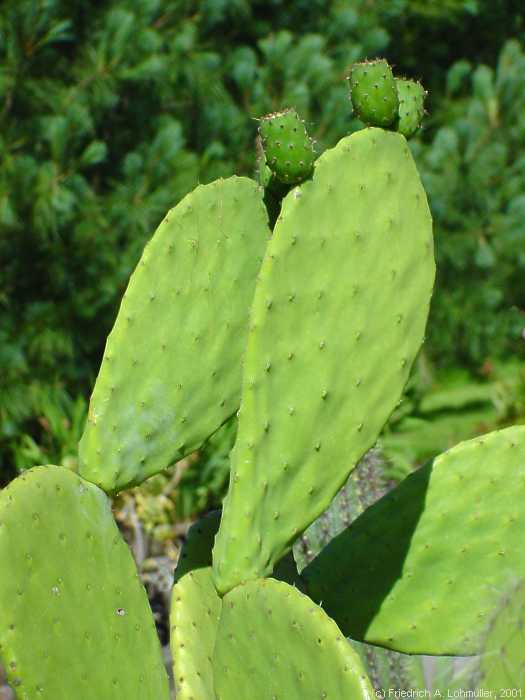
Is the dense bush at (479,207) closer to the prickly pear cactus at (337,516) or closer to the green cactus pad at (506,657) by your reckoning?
the prickly pear cactus at (337,516)

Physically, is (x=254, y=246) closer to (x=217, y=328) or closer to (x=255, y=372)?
(x=217, y=328)

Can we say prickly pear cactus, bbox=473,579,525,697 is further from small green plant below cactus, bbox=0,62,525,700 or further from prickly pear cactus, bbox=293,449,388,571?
prickly pear cactus, bbox=293,449,388,571

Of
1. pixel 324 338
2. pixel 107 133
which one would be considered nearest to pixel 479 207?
pixel 107 133

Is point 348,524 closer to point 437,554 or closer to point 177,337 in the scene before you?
point 437,554

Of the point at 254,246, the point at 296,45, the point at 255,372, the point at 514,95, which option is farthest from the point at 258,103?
the point at 255,372

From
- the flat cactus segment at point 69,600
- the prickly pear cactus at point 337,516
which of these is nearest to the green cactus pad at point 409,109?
the flat cactus segment at point 69,600

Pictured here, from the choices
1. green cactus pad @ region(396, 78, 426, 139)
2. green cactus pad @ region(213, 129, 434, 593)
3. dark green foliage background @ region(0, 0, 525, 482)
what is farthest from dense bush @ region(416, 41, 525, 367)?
green cactus pad @ region(213, 129, 434, 593)

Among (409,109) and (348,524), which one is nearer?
(409,109)
